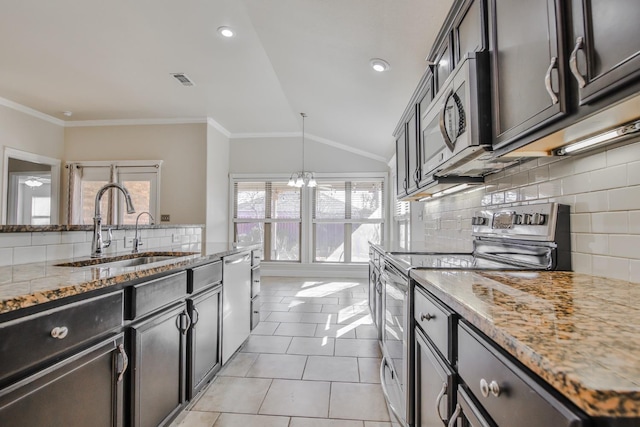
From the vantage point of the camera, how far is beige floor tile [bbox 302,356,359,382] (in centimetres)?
224

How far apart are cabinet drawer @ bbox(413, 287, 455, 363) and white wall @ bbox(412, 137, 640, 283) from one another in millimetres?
630

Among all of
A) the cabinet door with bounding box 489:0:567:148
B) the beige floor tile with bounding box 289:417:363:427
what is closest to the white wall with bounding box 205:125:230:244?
the beige floor tile with bounding box 289:417:363:427

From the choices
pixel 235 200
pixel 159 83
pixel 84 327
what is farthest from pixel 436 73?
pixel 235 200

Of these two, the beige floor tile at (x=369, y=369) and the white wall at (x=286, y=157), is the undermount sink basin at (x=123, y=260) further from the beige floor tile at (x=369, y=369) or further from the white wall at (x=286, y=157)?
the white wall at (x=286, y=157)

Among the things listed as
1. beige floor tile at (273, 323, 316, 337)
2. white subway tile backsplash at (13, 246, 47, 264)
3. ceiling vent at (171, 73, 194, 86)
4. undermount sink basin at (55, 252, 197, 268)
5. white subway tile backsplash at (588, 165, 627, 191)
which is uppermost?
ceiling vent at (171, 73, 194, 86)

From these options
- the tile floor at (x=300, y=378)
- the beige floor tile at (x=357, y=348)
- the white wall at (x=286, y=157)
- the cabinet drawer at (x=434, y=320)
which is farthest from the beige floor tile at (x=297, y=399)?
the white wall at (x=286, y=157)

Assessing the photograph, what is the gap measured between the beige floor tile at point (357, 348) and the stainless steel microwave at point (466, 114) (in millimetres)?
1734

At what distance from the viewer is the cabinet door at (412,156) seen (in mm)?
2432

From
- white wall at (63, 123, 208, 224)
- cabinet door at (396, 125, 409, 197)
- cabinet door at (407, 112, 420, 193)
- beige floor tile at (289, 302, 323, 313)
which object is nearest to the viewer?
cabinet door at (407, 112, 420, 193)

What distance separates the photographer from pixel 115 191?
5.34 m

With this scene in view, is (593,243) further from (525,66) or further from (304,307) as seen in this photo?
(304,307)

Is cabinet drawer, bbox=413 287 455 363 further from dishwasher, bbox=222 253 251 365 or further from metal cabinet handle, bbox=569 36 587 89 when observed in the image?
dishwasher, bbox=222 253 251 365

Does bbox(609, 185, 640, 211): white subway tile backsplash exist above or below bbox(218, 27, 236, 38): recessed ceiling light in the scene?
below

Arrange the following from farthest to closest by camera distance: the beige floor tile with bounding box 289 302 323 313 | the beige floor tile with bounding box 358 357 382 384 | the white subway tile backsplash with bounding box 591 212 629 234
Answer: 1. the beige floor tile with bounding box 289 302 323 313
2. the beige floor tile with bounding box 358 357 382 384
3. the white subway tile backsplash with bounding box 591 212 629 234
